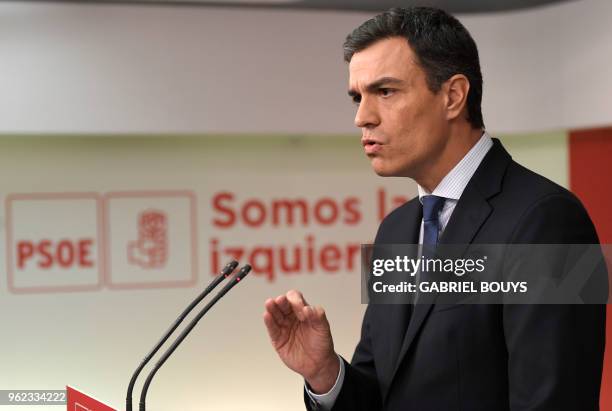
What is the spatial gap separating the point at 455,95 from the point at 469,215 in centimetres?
27

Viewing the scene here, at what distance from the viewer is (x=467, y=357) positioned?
64.1 inches

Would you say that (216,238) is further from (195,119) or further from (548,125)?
(548,125)

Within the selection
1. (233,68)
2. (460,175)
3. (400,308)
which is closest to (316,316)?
(400,308)

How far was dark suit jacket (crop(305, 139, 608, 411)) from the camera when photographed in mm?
1514

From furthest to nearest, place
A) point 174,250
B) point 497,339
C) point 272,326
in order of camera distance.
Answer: point 174,250 < point 272,326 < point 497,339

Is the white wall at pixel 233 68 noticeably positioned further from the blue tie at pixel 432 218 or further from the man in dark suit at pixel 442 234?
the blue tie at pixel 432 218

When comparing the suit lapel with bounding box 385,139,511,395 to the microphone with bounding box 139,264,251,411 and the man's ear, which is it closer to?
the man's ear

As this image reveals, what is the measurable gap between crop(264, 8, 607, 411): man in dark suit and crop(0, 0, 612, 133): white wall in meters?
3.90

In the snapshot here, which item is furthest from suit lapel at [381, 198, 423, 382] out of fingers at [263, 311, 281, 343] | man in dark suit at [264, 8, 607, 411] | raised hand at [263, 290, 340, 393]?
fingers at [263, 311, 281, 343]

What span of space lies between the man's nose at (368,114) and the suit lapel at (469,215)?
0.24 meters

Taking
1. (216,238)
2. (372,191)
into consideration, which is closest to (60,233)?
(216,238)

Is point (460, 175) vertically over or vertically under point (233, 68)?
under

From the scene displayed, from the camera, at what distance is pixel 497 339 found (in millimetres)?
1616

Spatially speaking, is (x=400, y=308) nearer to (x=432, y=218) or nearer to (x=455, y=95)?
(x=432, y=218)
